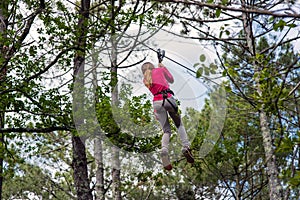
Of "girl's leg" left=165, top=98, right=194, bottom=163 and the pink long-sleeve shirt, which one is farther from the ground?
the pink long-sleeve shirt

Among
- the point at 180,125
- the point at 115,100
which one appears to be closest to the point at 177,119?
the point at 180,125

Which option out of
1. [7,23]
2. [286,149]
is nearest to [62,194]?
[7,23]

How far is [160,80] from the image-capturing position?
390 centimetres

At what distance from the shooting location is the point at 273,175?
6828 millimetres

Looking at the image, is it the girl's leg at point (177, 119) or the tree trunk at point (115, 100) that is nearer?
the girl's leg at point (177, 119)

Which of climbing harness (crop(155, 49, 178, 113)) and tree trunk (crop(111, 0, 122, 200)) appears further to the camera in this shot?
tree trunk (crop(111, 0, 122, 200))

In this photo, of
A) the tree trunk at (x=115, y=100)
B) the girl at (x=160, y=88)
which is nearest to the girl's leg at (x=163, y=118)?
the girl at (x=160, y=88)

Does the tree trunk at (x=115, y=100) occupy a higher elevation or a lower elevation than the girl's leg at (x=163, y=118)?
higher

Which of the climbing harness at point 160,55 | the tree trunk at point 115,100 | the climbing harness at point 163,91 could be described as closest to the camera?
the climbing harness at point 163,91

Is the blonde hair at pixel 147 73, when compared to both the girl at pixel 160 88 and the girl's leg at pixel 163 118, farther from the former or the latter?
the girl's leg at pixel 163 118

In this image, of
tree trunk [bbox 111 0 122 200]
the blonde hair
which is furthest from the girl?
tree trunk [bbox 111 0 122 200]

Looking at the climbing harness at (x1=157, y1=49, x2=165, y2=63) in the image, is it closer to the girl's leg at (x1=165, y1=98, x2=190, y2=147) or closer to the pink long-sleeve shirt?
the pink long-sleeve shirt

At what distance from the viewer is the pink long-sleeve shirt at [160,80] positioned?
3903mm

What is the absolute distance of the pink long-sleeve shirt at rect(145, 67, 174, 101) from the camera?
390 centimetres
